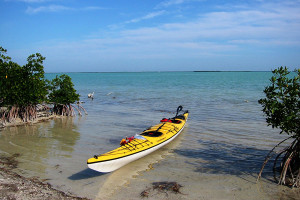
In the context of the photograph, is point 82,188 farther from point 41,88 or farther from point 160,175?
point 41,88

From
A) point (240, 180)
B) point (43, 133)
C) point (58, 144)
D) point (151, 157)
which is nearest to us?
point (240, 180)

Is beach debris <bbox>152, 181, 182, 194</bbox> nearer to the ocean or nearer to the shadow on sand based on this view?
the ocean

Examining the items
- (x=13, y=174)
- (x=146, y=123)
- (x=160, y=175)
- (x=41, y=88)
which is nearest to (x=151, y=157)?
(x=160, y=175)

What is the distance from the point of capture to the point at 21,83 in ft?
48.6

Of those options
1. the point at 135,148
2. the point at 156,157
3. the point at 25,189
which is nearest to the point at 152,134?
the point at 156,157

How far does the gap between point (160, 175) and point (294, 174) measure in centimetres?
427

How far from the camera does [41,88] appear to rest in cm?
1559

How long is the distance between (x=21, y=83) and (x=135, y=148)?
9750 millimetres

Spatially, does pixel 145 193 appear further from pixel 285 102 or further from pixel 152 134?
pixel 285 102

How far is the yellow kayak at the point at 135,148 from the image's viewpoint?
771 centimetres

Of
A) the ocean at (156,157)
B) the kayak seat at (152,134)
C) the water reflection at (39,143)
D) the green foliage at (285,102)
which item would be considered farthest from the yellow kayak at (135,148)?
the green foliage at (285,102)

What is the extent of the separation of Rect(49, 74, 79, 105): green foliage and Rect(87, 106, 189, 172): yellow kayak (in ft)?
29.2

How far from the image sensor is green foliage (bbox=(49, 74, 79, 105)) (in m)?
18.5

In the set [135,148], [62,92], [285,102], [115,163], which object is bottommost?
[115,163]
